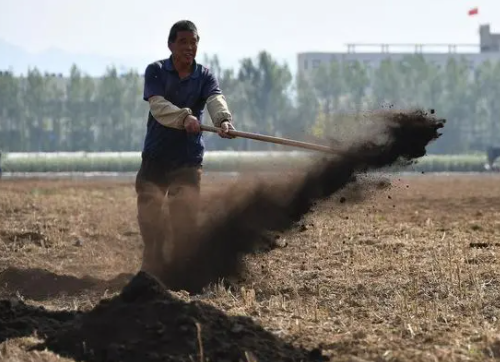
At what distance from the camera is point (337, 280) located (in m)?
9.82

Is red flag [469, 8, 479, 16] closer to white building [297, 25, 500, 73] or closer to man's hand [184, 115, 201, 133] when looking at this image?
white building [297, 25, 500, 73]

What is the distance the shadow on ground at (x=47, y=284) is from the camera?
991cm

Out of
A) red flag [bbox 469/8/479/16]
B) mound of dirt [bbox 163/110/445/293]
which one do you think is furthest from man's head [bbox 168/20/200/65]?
red flag [bbox 469/8/479/16]

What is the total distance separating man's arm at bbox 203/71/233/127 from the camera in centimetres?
983

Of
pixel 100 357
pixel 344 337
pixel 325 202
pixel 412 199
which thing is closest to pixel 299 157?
pixel 325 202

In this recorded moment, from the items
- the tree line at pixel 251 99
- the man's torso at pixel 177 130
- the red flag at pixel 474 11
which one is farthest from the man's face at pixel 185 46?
the red flag at pixel 474 11

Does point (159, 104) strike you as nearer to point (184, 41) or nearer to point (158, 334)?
point (184, 41)

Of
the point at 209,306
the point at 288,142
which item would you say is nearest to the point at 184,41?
the point at 288,142

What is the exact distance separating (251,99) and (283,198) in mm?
82668

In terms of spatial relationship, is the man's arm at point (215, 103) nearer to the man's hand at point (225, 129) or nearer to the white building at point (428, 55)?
the man's hand at point (225, 129)

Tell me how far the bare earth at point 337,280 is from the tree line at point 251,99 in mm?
72869

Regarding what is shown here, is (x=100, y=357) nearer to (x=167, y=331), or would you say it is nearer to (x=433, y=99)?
(x=167, y=331)

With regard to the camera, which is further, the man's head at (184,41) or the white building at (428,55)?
the white building at (428,55)

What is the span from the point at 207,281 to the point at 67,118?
86.4 m
